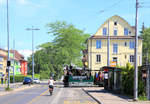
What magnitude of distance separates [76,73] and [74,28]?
26.7 metres

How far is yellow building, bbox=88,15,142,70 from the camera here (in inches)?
2876

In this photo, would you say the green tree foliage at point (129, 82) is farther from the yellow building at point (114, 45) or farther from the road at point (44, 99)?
the yellow building at point (114, 45)

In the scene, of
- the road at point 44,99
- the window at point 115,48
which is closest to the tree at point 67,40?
the window at point 115,48

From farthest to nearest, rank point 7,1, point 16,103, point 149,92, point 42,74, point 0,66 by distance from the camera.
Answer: point 42,74 → point 0,66 → point 7,1 → point 149,92 → point 16,103

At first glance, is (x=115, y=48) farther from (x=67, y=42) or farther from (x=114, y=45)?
(x=67, y=42)

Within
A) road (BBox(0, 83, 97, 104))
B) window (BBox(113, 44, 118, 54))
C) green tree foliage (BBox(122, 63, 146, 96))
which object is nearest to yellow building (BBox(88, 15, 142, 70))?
window (BBox(113, 44, 118, 54))

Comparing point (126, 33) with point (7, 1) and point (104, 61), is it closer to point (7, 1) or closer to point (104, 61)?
point (104, 61)

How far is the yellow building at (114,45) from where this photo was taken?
73.1 metres

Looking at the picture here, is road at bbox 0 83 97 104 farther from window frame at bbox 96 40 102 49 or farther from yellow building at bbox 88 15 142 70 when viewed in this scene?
window frame at bbox 96 40 102 49

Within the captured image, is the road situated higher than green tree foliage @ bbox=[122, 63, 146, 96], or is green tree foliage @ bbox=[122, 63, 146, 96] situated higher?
green tree foliage @ bbox=[122, 63, 146, 96]

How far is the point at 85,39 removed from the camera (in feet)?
255

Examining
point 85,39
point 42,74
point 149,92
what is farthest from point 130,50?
point 149,92

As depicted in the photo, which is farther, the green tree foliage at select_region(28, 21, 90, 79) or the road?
the green tree foliage at select_region(28, 21, 90, 79)

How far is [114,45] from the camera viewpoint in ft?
243
